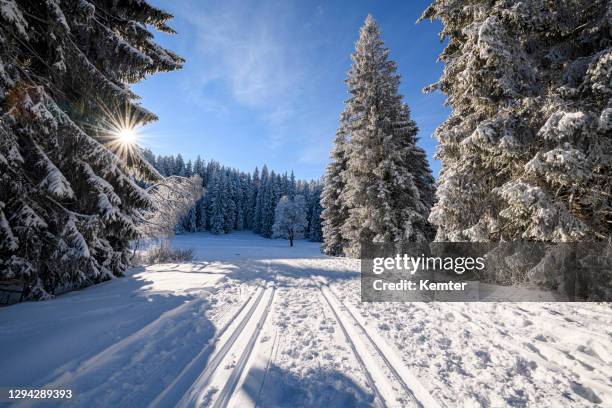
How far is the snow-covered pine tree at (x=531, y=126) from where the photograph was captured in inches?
205

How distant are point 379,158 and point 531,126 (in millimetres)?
8118

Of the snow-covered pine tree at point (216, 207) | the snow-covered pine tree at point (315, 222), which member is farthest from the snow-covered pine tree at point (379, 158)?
the snow-covered pine tree at point (216, 207)

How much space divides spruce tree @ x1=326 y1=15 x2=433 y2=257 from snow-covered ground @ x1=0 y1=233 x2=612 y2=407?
7.10 m

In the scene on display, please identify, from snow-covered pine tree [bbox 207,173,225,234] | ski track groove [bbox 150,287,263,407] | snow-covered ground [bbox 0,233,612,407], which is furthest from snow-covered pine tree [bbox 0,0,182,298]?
snow-covered pine tree [bbox 207,173,225,234]

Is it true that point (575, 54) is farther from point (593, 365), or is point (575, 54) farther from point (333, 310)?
point (333, 310)

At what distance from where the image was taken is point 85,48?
591cm

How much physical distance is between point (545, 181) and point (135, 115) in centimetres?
1048

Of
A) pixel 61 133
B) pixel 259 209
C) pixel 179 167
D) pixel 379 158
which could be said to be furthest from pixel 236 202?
pixel 61 133

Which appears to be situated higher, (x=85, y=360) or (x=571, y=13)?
(x=571, y=13)

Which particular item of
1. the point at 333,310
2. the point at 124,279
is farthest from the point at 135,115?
the point at 333,310

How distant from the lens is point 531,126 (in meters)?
6.27

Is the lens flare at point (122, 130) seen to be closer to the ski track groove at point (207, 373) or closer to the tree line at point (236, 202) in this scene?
the ski track groove at point (207, 373)

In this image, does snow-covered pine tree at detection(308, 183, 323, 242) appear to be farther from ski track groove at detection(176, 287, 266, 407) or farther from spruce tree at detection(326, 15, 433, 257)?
ski track groove at detection(176, 287, 266, 407)

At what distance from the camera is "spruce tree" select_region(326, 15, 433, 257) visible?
1298cm
